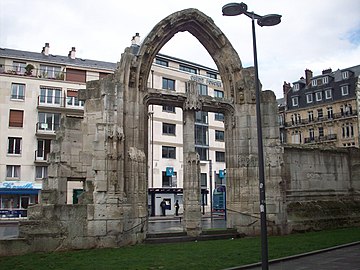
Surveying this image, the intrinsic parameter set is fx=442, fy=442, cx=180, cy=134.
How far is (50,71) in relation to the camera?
4575 cm

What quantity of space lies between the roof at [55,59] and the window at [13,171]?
11.6 metres

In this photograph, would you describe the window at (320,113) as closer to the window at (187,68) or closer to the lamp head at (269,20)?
the window at (187,68)

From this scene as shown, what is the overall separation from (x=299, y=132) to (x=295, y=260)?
54.5 metres

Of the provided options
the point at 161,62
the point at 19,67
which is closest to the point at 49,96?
the point at 19,67

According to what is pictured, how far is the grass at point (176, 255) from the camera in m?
11.2

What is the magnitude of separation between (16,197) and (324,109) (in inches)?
1642

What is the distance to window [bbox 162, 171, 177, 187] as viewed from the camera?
153 feet

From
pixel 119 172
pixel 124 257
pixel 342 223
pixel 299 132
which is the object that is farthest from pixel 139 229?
pixel 299 132

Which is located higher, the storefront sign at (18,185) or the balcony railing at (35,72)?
the balcony railing at (35,72)

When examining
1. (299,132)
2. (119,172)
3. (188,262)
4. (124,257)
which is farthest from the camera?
(299,132)

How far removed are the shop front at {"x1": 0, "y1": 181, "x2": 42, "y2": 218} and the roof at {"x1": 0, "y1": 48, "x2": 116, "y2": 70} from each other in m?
13.3

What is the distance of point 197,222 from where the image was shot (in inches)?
667

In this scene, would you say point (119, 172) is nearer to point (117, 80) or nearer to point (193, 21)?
point (117, 80)

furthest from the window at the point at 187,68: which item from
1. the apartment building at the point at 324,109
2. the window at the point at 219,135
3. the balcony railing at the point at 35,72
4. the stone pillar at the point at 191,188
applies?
the stone pillar at the point at 191,188
